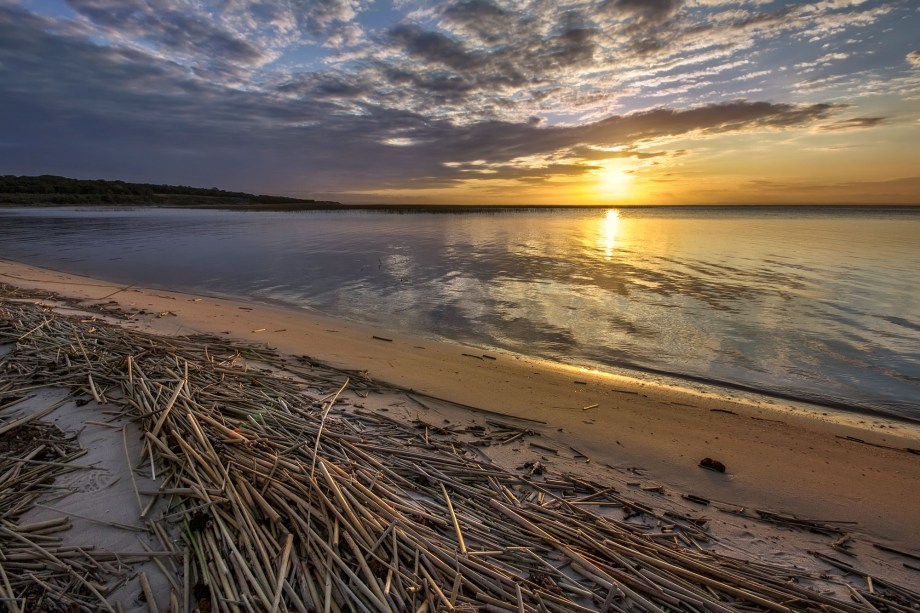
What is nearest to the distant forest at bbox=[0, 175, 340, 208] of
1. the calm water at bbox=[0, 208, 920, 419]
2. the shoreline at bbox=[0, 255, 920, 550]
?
the calm water at bbox=[0, 208, 920, 419]

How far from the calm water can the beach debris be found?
10.6 ft

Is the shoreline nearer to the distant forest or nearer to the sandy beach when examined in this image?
the sandy beach

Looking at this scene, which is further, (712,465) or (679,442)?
(679,442)

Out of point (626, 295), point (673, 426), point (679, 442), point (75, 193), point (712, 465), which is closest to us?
point (712, 465)

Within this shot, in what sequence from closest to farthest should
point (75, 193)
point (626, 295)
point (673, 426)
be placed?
point (673, 426) → point (626, 295) → point (75, 193)

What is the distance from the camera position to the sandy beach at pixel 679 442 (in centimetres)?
329

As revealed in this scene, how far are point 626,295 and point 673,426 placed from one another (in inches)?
318

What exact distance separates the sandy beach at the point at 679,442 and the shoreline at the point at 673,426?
0.06ft

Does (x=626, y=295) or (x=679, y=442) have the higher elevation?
(x=626, y=295)

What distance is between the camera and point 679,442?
4785mm

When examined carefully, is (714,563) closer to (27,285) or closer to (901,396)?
(901,396)

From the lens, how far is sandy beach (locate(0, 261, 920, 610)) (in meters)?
3.29

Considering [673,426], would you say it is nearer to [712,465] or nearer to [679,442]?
[679,442]

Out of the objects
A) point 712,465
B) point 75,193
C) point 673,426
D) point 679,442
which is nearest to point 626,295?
point 673,426
